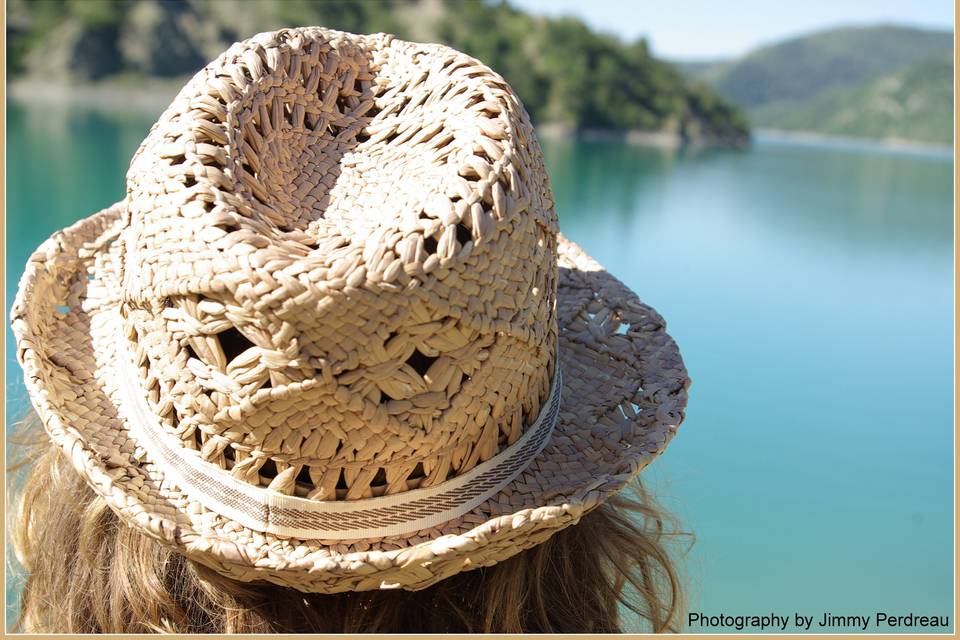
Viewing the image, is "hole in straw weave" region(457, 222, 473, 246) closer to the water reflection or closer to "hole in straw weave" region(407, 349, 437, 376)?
"hole in straw weave" region(407, 349, 437, 376)

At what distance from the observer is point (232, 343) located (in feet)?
2.74

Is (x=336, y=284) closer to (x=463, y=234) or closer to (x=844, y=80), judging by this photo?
(x=463, y=234)

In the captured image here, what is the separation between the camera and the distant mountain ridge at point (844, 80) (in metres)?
31.6

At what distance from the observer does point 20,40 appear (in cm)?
1809

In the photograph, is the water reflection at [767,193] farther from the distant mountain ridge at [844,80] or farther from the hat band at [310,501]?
the distant mountain ridge at [844,80]

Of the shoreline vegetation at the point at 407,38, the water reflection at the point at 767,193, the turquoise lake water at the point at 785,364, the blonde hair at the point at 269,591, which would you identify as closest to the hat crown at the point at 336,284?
the blonde hair at the point at 269,591

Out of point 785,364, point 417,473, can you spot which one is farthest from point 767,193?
point 417,473

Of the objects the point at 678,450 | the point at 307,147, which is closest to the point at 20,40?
the point at 678,450

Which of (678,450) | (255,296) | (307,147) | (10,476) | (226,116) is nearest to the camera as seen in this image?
(255,296)

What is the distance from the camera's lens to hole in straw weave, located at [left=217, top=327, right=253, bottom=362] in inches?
32.6

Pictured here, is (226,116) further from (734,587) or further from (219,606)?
(734,587)

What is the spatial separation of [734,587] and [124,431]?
234 centimetres

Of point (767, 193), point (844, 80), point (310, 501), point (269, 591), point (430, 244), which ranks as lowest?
point (844, 80)

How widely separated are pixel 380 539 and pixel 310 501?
0.24 feet
